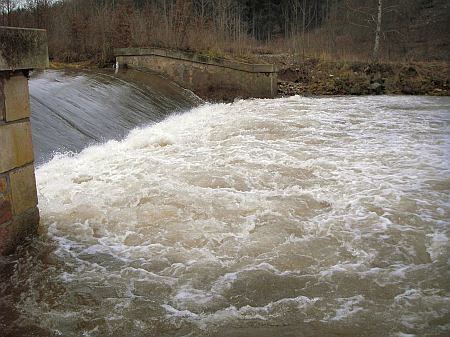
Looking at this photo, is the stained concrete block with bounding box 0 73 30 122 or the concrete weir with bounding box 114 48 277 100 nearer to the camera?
the stained concrete block with bounding box 0 73 30 122

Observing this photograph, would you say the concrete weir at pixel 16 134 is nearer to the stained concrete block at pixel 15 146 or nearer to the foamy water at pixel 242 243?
the stained concrete block at pixel 15 146

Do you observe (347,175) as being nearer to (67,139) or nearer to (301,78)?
(67,139)

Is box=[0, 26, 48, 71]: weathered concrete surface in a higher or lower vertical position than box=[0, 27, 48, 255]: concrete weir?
higher

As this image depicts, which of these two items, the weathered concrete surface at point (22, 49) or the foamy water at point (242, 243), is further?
the weathered concrete surface at point (22, 49)

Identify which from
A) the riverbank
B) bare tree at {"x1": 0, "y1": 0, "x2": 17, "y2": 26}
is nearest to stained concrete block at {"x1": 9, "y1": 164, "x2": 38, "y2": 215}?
the riverbank

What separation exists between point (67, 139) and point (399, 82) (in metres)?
17.0

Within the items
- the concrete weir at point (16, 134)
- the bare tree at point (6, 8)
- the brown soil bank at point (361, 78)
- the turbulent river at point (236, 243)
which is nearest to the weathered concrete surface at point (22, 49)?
the concrete weir at point (16, 134)

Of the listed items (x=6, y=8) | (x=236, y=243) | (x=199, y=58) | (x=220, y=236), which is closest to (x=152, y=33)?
(x=199, y=58)

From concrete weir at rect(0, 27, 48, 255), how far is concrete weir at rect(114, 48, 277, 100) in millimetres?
13513

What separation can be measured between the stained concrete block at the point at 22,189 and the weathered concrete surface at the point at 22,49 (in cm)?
100

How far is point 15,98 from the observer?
4473 millimetres

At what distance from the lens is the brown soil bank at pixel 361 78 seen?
20.9 meters

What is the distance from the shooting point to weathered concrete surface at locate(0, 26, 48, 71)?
4.14 metres

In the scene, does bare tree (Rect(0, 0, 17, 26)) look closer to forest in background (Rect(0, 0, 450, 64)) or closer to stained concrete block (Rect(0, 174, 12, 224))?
forest in background (Rect(0, 0, 450, 64))
